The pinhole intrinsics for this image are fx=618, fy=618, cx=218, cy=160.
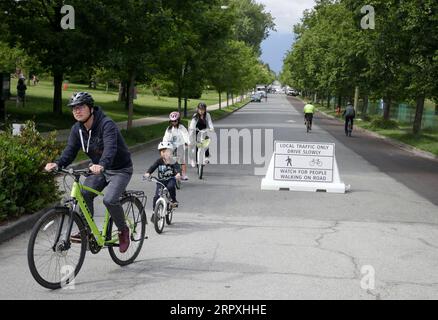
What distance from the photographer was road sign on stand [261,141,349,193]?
44.6ft

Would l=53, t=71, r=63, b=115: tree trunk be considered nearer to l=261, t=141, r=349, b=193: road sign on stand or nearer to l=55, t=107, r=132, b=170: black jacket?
l=261, t=141, r=349, b=193: road sign on stand

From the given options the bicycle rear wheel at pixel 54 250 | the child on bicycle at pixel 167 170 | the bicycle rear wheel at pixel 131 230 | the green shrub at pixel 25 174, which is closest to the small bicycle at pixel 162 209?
the child on bicycle at pixel 167 170

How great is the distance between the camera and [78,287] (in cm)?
597

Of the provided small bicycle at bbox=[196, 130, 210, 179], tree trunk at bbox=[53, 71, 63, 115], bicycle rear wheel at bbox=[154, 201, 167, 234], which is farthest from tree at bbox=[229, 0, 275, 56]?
bicycle rear wheel at bbox=[154, 201, 167, 234]

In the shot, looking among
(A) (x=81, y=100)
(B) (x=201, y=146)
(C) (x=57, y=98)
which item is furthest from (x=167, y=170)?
(C) (x=57, y=98)

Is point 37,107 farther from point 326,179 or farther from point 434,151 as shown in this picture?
point 326,179

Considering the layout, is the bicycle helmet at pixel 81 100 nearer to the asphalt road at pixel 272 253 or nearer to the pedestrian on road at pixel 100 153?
the pedestrian on road at pixel 100 153

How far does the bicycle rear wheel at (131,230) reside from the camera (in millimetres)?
6738

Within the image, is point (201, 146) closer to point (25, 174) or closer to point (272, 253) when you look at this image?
point (25, 174)

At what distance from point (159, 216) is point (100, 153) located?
2.53 metres

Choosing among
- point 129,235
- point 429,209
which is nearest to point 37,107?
point 429,209

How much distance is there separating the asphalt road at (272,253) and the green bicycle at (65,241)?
17 centimetres

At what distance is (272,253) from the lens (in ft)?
24.9

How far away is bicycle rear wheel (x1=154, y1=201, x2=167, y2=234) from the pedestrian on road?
1901mm
